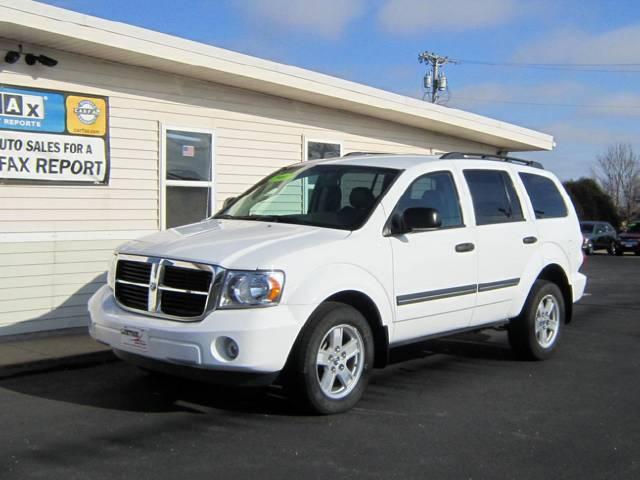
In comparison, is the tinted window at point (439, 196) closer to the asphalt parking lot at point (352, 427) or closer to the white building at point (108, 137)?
the asphalt parking lot at point (352, 427)

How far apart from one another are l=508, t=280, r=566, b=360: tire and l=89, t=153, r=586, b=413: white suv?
2 centimetres

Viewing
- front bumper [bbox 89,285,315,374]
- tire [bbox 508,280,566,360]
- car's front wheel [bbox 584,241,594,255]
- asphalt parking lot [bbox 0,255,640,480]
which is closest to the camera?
asphalt parking lot [bbox 0,255,640,480]

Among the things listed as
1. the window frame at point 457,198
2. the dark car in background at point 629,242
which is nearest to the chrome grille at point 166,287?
the window frame at point 457,198

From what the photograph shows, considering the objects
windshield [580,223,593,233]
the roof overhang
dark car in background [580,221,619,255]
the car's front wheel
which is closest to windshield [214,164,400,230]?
the roof overhang

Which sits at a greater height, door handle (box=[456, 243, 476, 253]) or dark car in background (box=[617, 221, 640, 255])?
door handle (box=[456, 243, 476, 253])

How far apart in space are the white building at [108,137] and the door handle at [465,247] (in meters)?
4.36

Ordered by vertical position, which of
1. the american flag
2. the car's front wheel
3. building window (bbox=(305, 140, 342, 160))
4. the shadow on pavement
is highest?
building window (bbox=(305, 140, 342, 160))

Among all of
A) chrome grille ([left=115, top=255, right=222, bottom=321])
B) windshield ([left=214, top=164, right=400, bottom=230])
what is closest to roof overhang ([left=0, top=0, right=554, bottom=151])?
windshield ([left=214, top=164, right=400, bottom=230])

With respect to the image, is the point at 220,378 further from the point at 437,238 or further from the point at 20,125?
the point at 20,125

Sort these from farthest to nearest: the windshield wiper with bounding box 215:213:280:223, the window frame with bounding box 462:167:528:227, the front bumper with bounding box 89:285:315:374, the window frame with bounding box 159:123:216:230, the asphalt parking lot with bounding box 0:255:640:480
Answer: the window frame with bounding box 159:123:216:230, the window frame with bounding box 462:167:528:227, the windshield wiper with bounding box 215:213:280:223, the front bumper with bounding box 89:285:315:374, the asphalt parking lot with bounding box 0:255:640:480

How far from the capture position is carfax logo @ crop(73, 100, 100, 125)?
28.7ft

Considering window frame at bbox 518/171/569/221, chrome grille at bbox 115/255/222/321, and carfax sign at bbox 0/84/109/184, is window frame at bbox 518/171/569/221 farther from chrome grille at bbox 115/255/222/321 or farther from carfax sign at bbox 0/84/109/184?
carfax sign at bbox 0/84/109/184

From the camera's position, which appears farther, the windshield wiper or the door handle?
the door handle

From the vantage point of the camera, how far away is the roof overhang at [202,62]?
7.79 m
